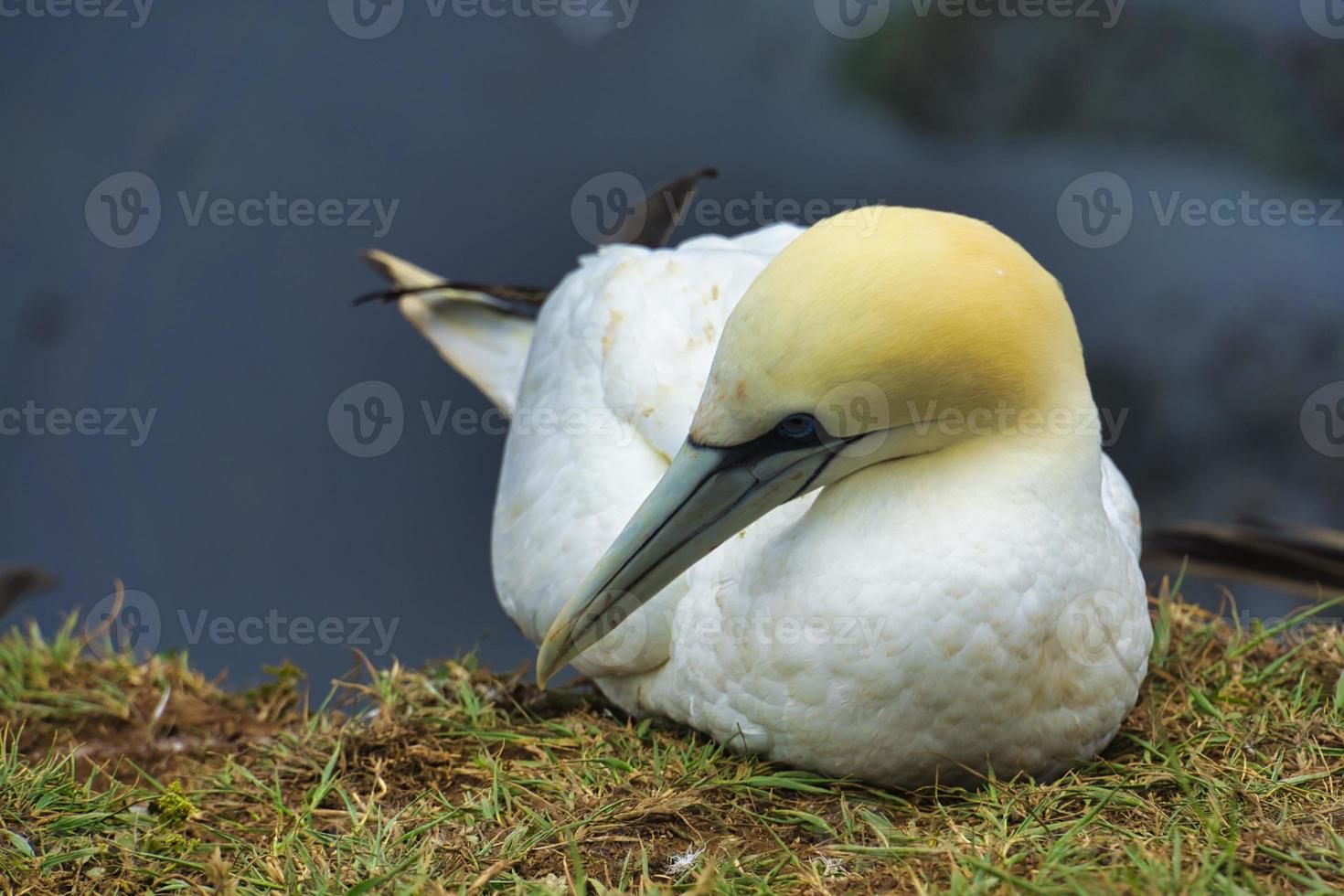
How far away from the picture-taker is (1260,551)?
14.9 ft

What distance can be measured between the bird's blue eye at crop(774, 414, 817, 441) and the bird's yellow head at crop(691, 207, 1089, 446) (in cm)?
2

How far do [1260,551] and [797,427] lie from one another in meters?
2.64

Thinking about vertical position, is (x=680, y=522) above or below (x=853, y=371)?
below

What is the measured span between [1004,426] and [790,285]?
61 cm

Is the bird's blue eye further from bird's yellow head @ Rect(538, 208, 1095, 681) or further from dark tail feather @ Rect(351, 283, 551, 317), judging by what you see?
dark tail feather @ Rect(351, 283, 551, 317)

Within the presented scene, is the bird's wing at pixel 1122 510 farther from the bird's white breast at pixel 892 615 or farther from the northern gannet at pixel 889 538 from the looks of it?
the northern gannet at pixel 889 538

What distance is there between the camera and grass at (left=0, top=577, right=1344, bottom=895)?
8.18 ft

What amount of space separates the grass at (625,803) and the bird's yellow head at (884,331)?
868mm

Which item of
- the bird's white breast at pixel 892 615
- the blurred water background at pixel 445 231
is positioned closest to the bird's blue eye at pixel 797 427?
the bird's white breast at pixel 892 615

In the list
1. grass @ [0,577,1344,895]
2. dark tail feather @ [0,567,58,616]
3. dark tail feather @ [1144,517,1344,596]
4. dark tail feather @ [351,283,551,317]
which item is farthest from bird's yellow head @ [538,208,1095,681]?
dark tail feather @ [0,567,58,616]

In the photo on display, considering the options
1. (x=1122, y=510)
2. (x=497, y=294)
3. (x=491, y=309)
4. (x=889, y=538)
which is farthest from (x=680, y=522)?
(x=491, y=309)

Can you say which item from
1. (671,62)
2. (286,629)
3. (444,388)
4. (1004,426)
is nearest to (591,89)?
(671,62)

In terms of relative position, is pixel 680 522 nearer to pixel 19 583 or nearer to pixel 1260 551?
pixel 1260 551

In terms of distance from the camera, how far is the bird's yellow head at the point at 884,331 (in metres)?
2.49
